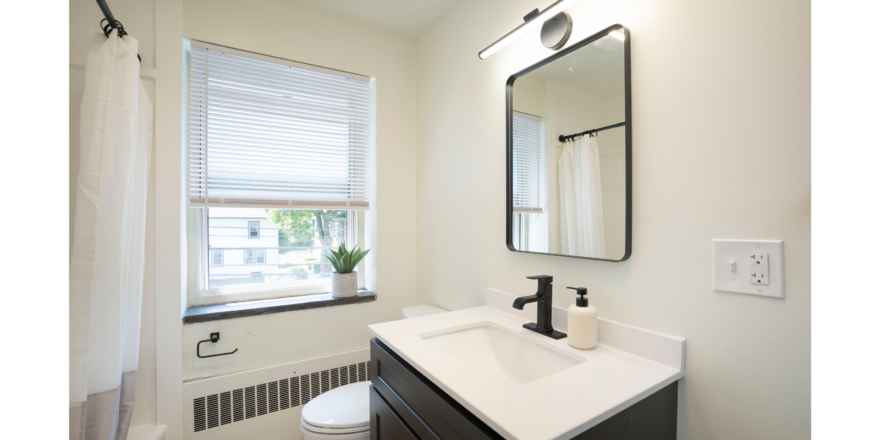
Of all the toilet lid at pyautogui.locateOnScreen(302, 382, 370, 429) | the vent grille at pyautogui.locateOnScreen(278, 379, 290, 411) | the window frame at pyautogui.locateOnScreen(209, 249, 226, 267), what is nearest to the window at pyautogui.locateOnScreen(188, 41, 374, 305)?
the window frame at pyautogui.locateOnScreen(209, 249, 226, 267)

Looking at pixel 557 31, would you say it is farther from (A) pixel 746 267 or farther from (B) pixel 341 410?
(B) pixel 341 410

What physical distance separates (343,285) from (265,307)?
1.24 feet

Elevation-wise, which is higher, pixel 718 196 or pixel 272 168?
pixel 272 168

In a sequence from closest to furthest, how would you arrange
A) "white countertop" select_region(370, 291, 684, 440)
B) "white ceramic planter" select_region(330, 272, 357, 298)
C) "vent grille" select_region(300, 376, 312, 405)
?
"white countertop" select_region(370, 291, 684, 440)
"vent grille" select_region(300, 376, 312, 405)
"white ceramic planter" select_region(330, 272, 357, 298)

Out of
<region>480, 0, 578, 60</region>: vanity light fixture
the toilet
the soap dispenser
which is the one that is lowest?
the toilet

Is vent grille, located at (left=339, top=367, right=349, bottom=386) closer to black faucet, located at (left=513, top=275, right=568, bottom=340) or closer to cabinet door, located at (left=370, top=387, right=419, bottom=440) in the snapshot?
cabinet door, located at (left=370, top=387, right=419, bottom=440)

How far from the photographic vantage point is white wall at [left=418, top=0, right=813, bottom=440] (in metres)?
0.73

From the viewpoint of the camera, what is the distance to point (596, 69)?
1105mm

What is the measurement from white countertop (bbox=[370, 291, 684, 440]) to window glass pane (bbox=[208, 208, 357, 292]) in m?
0.96

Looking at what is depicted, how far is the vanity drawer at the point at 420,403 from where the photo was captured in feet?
2.51

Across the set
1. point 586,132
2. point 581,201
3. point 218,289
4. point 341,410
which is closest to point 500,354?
point 581,201

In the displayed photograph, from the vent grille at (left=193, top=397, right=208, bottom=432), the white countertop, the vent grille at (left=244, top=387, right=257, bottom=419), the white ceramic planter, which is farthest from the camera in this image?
the white ceramic planter
